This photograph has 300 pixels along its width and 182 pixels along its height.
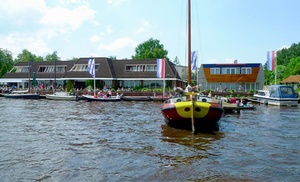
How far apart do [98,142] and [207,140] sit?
5.09m

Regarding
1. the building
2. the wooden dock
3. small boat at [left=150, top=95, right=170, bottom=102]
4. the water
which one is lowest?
the water

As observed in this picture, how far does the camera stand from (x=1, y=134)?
15.9m

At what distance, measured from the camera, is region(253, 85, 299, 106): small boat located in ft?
114

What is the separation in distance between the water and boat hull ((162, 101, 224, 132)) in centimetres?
75

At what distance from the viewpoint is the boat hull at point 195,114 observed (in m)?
16.1

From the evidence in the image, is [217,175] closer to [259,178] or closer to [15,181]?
[259,178]

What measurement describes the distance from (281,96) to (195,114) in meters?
23.0

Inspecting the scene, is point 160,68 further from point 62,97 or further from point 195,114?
point 195,114

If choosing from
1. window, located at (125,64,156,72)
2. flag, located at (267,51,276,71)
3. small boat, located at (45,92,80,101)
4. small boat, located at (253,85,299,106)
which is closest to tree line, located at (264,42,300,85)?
window, located at (125,64,156,72)

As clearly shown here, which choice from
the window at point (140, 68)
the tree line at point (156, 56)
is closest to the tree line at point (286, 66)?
the tree line at point (156, 56)

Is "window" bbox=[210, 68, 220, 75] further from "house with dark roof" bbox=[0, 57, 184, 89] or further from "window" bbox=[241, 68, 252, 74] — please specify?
"house with dark roof" bbox=[0, 57, 184, 89]

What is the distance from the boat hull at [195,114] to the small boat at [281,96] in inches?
817

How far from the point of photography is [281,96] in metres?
35.2

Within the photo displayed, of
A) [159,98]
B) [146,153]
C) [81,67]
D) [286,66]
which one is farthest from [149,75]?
[286,66]
